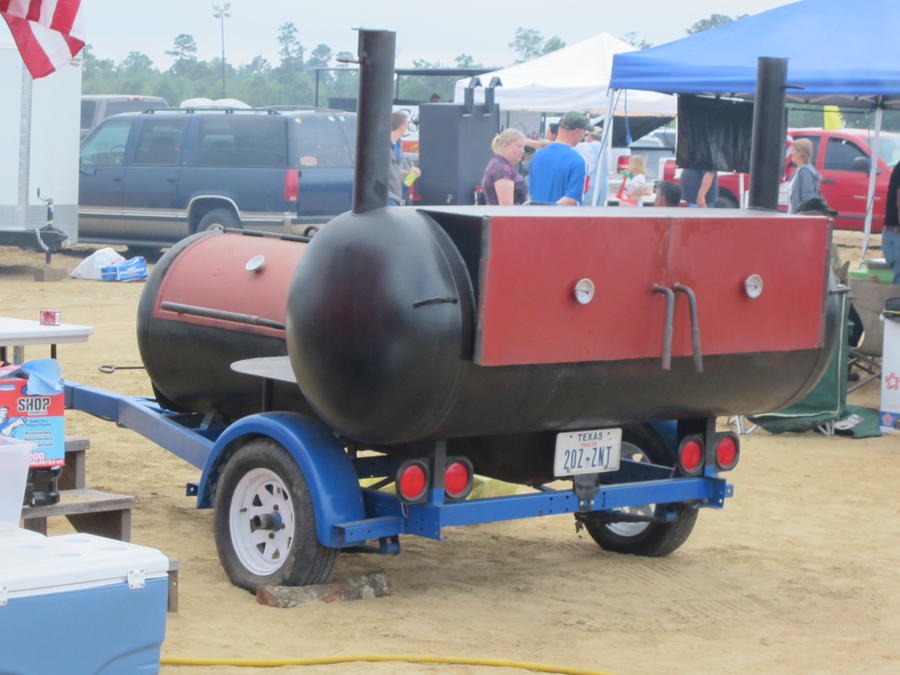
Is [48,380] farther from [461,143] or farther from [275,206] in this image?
[461,143]

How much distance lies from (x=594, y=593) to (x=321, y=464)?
1.33 metres

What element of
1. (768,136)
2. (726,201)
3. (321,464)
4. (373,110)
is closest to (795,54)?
(768,136)

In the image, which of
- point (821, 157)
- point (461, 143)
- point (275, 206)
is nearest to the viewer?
point (275, 206)

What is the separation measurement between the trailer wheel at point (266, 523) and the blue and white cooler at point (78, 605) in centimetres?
103

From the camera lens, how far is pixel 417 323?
187 inches

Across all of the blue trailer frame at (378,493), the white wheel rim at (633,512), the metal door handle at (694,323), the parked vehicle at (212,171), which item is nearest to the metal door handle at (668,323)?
the metal door handle at (694,323)

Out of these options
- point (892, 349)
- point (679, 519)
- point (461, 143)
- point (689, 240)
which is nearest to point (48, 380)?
point (689, 240)

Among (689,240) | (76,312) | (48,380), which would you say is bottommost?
(76,312)

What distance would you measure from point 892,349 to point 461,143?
11.4 m

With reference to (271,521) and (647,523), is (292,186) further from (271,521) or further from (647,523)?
(271,521)

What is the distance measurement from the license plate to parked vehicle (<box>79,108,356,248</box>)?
12.6m

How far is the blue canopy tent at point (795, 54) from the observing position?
10.8 meters

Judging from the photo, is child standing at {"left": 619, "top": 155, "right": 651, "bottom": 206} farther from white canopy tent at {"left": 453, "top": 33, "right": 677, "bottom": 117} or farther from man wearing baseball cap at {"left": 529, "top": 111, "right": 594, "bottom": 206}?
man wearing baseball cap at {"left": 529, "top": 111, "right": 594, "bottom": 206}

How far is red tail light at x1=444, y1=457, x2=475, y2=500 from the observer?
5.28 m
